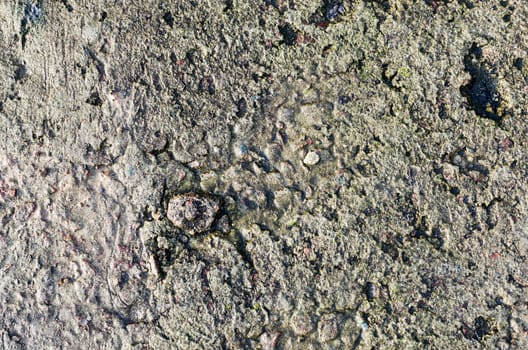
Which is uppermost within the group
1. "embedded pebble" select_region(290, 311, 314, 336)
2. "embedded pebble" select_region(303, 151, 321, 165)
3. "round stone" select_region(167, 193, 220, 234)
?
"embedded pebble" select_region(303, 151, 321, 165)

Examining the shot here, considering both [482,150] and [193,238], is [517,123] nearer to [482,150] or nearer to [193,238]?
[482,150]

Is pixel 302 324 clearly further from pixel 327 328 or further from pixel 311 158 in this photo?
pixel 311 158

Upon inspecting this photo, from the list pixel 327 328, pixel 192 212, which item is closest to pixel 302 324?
pixel 327 328

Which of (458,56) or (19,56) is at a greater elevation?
(458,56)

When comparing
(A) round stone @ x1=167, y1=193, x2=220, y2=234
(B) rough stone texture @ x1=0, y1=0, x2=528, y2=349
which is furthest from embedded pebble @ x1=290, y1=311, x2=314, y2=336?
(A) round stone @ x1=167, y1=193, x2=220, y2=234

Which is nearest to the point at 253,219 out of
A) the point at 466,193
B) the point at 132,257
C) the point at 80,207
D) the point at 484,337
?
the point at 132,257

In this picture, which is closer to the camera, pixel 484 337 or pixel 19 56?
pixel 484 337

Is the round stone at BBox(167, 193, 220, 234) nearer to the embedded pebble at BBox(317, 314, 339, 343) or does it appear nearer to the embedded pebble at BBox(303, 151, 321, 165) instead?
the embedded pebble at BBox(303, 151, 321, 165)
